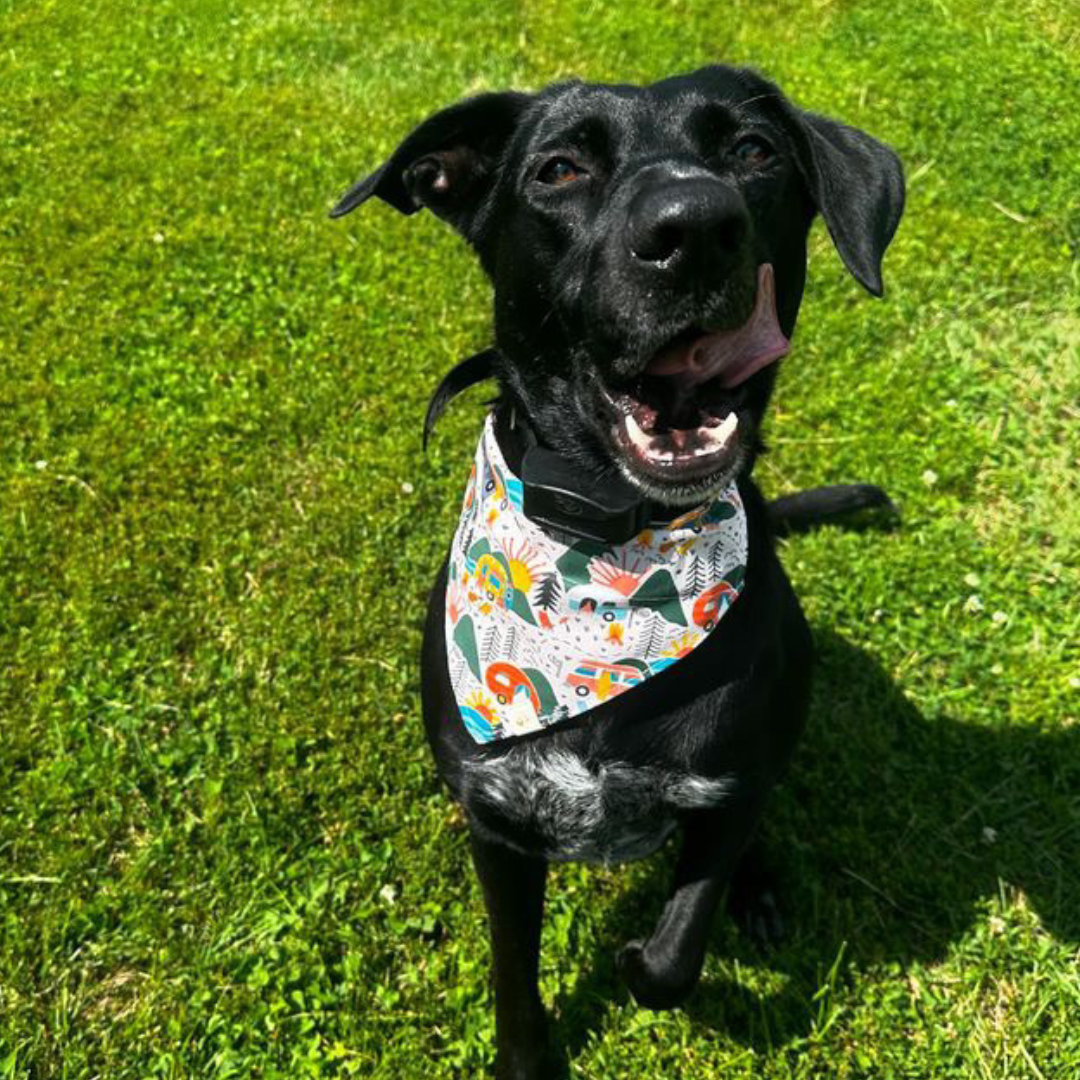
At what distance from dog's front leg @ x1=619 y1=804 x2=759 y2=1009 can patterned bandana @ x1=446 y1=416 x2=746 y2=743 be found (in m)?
0.43

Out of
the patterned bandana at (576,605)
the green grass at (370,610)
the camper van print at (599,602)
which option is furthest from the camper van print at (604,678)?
the green grass at (370,610)

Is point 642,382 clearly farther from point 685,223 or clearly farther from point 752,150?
point 752,150

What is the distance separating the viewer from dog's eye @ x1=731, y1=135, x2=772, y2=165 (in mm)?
2365

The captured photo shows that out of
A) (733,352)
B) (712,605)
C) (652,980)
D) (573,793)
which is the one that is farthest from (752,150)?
(652,980)

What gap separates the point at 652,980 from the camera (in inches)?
102

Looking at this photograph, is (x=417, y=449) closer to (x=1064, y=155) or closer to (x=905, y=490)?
(x=905, y=490)

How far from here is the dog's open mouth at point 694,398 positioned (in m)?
2.10

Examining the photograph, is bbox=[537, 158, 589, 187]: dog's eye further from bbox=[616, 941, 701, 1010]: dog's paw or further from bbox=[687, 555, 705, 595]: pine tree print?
bbox=[616, 941, 701, 1010]: dog's paw

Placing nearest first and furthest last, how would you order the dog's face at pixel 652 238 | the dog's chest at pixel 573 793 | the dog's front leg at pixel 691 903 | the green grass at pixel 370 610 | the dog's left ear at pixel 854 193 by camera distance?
the dog's face at pixel 652 238 < the dog's left ear at pixel 854 193 < the dog's chest at pixel 573 793 < the dog's front leg at pixel 691 903 < the green grass at pixel 370 610

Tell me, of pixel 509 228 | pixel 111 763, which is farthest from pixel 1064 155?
pixel 111 763

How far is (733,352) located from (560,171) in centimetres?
61

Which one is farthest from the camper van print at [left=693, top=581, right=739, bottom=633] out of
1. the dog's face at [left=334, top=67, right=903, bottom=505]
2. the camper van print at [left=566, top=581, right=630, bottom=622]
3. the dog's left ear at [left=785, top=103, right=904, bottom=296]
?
the dog's left ear at [left=785, top=103, right=904, bottom=296]

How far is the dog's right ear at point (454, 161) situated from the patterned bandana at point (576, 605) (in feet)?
2.12

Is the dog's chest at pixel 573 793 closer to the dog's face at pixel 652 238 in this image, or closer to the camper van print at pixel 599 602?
the camper van print at pixel 599 602
